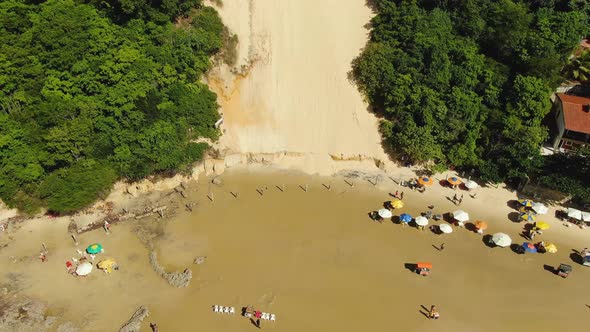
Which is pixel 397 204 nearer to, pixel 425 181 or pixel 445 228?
pixel 425 181

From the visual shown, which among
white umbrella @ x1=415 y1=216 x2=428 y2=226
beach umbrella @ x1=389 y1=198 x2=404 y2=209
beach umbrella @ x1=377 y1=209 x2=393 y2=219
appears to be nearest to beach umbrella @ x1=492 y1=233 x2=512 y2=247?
white umbrella @ x1=415 y1=216 x2=428 y2=226

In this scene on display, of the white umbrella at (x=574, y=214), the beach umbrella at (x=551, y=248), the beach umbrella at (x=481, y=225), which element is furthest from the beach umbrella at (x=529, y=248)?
the white umbrella at (x=574, y=214)

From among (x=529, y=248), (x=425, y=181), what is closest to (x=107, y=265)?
(x=425, y=181)

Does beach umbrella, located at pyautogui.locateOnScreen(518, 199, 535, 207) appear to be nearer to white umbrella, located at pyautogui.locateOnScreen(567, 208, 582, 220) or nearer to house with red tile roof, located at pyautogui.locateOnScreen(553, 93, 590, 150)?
white umbrella, located at pyautogui.locateOnScreen(567, 208, 582, 220)

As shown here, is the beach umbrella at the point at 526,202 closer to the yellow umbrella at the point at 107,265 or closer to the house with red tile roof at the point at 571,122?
the house with red tile roof at the point at 571,122

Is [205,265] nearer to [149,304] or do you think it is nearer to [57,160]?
[149,304]

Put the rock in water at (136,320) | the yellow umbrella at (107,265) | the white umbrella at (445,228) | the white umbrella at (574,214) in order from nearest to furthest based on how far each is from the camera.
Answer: the rock in water at (136,320)
the yellow umbrella at (107,265)
the white umbrella at (445,228)
the white umbrella at (574,214)

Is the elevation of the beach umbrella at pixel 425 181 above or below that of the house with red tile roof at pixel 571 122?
below
